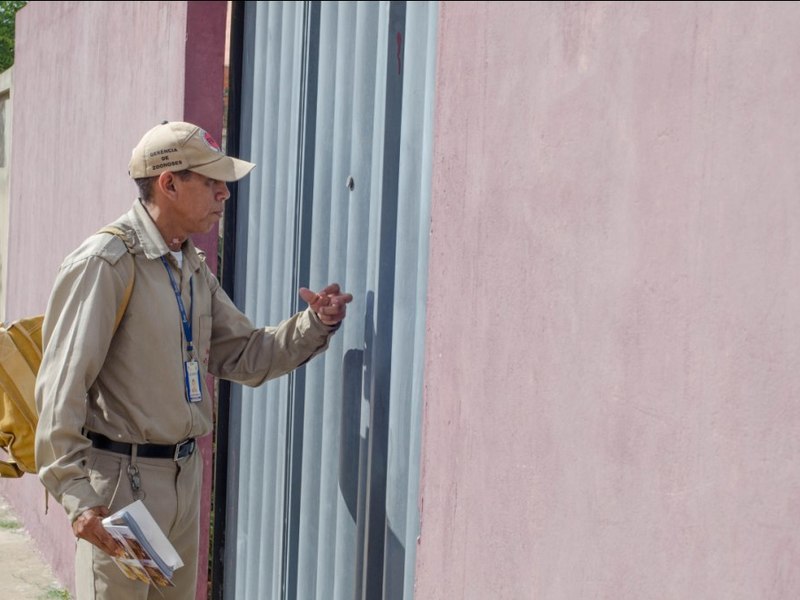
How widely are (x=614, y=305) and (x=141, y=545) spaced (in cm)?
154

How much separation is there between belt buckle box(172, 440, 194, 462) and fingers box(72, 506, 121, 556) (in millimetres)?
351

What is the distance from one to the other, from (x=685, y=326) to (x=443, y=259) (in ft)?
2.91

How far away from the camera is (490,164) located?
8.79 feet

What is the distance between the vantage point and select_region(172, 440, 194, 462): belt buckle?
3.46 meters

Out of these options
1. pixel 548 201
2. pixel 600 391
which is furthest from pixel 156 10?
pixel 600 391

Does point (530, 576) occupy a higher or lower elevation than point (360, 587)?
higher

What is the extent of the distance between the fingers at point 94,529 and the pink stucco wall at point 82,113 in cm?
136

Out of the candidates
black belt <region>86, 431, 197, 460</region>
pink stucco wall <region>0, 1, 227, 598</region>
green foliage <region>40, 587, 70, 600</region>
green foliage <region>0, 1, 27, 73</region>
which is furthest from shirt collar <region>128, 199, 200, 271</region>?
green foliage <region>0, 1, 27, 73</region>

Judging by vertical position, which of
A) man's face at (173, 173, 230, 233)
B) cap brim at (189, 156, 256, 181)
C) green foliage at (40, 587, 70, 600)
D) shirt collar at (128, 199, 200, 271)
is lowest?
green foliage at (40, 587, 70, 600)

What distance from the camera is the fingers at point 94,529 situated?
3131 millimetres

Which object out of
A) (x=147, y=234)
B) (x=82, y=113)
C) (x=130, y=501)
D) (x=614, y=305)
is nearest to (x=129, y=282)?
(x=147, y=234)

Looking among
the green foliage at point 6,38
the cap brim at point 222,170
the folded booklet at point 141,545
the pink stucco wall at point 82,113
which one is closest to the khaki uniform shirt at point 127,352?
the folded booklet at point 141,545

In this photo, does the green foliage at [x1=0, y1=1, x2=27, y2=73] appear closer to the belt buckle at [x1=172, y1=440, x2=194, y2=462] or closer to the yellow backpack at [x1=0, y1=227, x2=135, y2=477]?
the yellow backpack at [x1=0, y1=227, x2=135, y2=477]

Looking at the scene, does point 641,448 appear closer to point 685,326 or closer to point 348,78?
point 685,326
